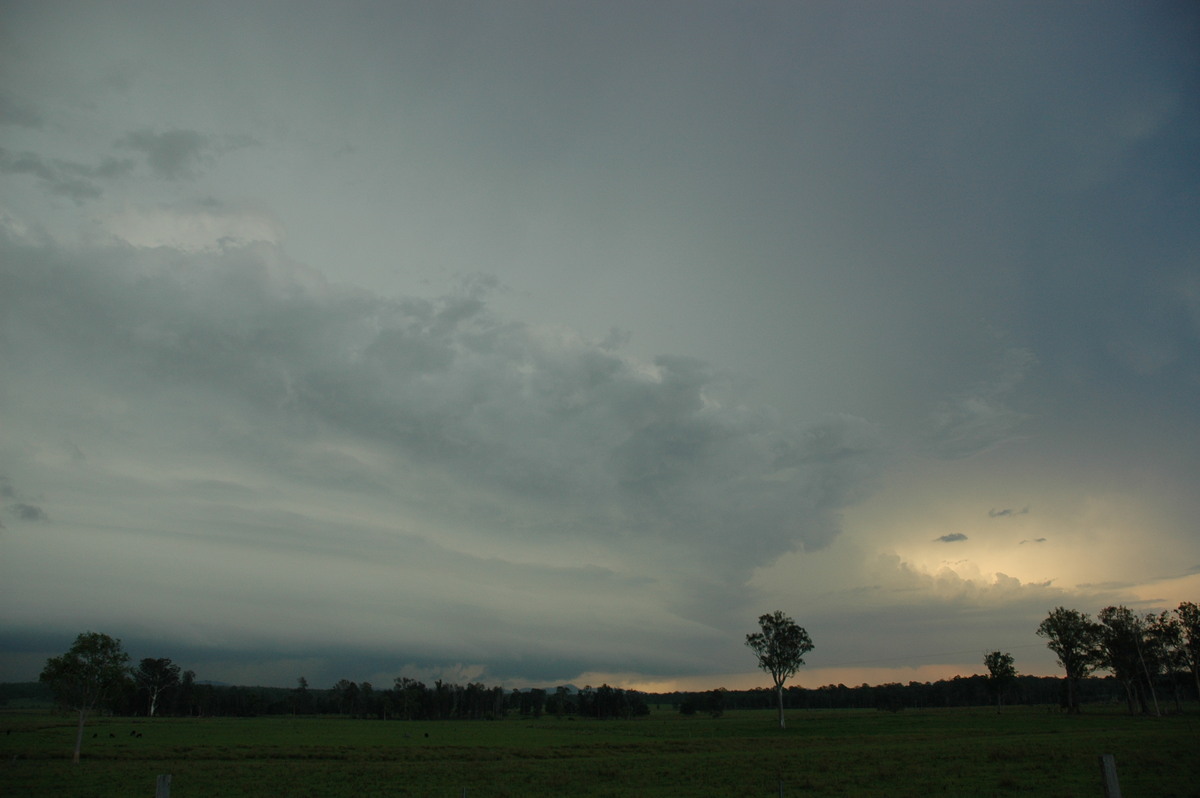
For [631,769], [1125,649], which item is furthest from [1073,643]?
[631,769]

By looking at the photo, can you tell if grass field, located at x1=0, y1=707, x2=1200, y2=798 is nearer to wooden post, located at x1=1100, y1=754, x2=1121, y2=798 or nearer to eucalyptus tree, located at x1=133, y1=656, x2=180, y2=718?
wooden post, located at x1=1100, y1=754, x2=1121, y2=798

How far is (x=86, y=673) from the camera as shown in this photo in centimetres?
5212

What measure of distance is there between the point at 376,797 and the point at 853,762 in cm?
3033

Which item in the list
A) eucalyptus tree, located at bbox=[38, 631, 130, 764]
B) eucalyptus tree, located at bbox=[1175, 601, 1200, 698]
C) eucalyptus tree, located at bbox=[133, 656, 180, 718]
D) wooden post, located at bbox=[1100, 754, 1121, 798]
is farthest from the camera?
eucalyptus tree, located at bbox=[133, 656, 180, 718]

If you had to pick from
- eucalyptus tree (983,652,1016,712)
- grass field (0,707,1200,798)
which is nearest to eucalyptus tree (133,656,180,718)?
grass field (0,707,1200,798)

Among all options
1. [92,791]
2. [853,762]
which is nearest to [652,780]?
[853,762]

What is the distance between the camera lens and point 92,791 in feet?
113

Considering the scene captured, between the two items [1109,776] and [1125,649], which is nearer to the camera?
[1109,776]

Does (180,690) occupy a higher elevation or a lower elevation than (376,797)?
lower

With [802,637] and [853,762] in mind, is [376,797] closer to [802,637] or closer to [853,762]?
[853,762]

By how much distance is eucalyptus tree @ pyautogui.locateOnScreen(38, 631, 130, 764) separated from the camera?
51375 millimetres

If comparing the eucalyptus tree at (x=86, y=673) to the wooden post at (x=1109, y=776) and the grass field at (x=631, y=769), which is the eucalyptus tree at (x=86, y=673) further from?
the wooden post at (x=1109, y=776)

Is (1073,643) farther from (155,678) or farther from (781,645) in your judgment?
(155,678)

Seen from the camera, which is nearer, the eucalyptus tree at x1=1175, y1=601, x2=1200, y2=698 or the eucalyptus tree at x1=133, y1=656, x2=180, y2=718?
the eucalyptus tree at x1=1175, y1=601, x2=1200, y2=698
